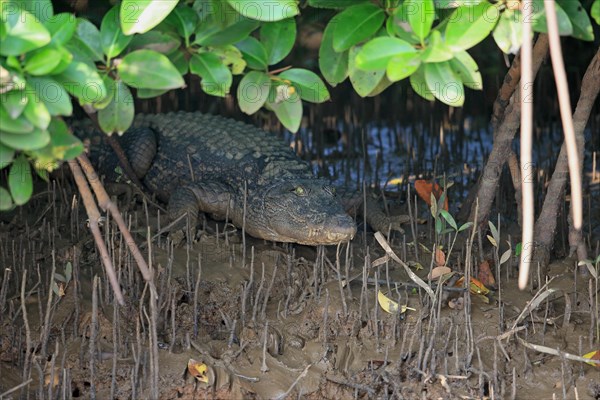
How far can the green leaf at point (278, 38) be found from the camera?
316 centimetres

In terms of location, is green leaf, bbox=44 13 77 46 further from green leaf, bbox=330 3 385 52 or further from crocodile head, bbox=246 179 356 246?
crocodile head, bbox=246 179 356 246

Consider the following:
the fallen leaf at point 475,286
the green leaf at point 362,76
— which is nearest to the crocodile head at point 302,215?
the fallen leaf at point 475,286

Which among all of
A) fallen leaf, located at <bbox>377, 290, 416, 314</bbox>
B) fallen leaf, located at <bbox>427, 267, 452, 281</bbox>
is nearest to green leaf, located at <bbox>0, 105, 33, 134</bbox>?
fallen leaf, located at <bbox>377, 290, 416, 314</bbox>

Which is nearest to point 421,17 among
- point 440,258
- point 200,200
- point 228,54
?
point 228,54

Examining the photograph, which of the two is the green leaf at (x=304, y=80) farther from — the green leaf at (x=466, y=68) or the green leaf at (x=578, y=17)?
the green leaf at (x=578, y=17)

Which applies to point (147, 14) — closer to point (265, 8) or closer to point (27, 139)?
point (265, 8)

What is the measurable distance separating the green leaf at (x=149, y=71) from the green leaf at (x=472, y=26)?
2.83ft

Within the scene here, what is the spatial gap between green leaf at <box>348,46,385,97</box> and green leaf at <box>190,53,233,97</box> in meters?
0.42

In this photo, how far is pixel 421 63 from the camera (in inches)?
117

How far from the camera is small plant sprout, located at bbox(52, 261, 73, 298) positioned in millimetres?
4104

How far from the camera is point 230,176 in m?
5.71

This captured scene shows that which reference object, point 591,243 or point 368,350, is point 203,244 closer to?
point 368,350

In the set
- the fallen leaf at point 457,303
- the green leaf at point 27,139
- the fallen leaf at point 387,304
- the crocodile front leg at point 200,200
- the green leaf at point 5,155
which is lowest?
the fallen leaf at point 457,303

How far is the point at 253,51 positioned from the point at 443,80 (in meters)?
0.69
